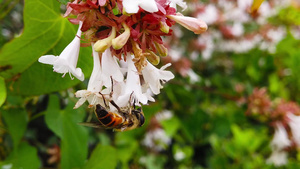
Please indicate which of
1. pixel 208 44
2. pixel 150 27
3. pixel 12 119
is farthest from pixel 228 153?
pixel 150 27

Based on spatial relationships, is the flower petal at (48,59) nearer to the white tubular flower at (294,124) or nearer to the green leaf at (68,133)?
the green leaf at (68,133)

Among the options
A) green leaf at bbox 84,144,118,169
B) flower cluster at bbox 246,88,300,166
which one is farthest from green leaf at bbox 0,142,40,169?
flower cluster at bbox 246,88,300,166

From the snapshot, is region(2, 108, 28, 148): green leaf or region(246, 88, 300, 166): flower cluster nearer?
region(2, 108, 28, 148): green leaf

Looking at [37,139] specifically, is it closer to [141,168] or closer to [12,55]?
[141,168]

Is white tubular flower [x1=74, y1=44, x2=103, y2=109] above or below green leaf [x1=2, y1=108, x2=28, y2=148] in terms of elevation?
above

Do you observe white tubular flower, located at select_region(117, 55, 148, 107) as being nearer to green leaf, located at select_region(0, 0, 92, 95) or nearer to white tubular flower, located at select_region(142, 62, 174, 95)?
white tubular flower, located at select_region(142, 62, 174, 95)

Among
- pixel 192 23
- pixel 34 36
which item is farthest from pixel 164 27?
pixel 34 36

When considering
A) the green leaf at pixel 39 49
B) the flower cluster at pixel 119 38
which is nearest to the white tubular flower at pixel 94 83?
the flower cluster at pixel 119 38

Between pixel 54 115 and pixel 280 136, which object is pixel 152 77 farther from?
pixel 280 136
